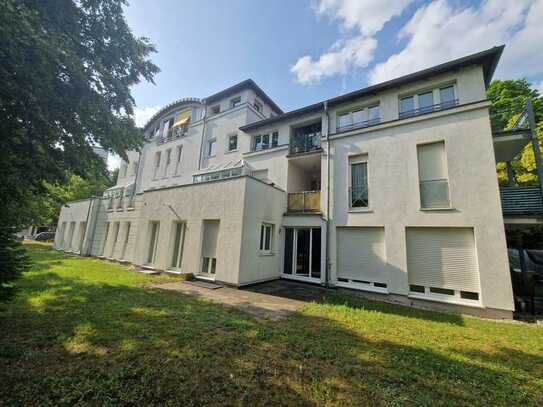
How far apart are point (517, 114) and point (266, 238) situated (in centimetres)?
2052

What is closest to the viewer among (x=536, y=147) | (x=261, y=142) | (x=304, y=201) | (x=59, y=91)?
(x=59, y=91)

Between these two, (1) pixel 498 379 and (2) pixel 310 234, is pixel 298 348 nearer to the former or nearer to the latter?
(1) pixel 498 379

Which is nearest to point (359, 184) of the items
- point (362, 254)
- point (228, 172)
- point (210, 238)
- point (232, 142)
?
point (362, 254)

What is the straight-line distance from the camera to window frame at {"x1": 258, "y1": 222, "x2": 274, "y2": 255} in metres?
11.5

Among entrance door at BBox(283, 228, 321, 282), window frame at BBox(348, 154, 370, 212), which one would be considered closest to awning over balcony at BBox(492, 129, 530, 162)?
window frame at BBox(348, 154, 370, 212)

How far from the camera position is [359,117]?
12117mm

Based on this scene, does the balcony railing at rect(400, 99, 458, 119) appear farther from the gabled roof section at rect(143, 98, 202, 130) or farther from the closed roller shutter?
the gabled roof section at rect(143, 98, 202, 130)

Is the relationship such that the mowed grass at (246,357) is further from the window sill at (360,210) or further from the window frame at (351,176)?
the window frame at (351,176)

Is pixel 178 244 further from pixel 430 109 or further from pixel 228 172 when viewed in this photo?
pixel 430 109

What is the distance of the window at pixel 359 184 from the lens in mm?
11141

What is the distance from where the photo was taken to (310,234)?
1227cm

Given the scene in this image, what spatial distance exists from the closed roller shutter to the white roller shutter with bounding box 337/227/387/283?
1124 millimetres

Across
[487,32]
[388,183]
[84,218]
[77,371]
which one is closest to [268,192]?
[388,183]

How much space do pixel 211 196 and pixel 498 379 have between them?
1101 cm
